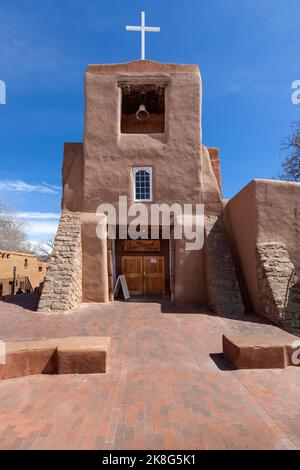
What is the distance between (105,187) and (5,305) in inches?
240

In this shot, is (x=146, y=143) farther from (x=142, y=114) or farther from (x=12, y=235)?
(x=12, y=235)

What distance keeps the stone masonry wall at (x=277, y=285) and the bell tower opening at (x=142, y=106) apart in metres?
8.58

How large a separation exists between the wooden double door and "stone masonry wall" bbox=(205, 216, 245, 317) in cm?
372

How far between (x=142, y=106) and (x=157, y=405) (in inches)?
488

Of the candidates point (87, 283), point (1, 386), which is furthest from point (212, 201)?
point (1, 386)

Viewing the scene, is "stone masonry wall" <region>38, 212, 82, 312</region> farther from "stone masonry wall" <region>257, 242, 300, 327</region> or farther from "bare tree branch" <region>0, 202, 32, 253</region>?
"bare tree branch" <region>0, 202, 32, 253</region>

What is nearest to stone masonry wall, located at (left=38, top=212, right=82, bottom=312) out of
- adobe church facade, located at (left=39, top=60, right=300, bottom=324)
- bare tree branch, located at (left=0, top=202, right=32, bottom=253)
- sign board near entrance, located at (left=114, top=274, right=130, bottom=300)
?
adobe church facade, located at (left=39, top=60, right=300, bottom=324)

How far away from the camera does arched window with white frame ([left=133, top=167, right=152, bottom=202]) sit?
41.3 feet

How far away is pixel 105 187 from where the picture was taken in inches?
491

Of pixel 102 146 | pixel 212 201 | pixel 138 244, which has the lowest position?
pixel 138 244

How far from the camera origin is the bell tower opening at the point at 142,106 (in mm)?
13102

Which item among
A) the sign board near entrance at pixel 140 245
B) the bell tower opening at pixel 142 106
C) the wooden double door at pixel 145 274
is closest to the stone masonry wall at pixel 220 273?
the sign board near entrance at pixel 140 245

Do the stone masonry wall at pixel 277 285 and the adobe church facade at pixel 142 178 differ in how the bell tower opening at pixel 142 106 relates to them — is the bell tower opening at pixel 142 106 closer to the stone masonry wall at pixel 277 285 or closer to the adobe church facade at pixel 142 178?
the adobe church facade at pixel 142 178
